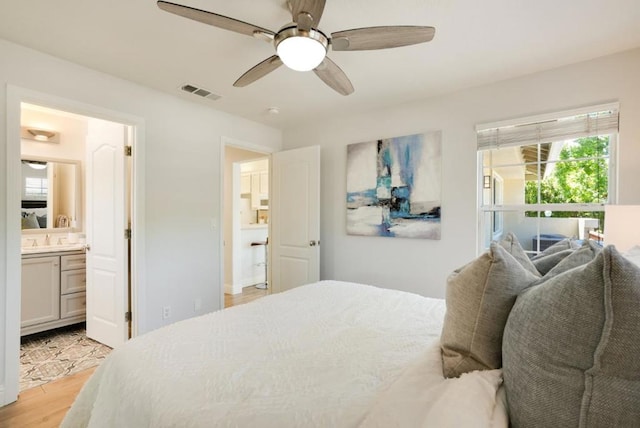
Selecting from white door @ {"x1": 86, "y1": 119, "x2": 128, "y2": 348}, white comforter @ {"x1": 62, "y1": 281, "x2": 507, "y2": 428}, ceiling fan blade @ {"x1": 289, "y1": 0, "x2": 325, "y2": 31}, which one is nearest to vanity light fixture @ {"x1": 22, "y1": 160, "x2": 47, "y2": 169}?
white door @ {"x1": 86, "y1": 119, "x2": 128, "y2": 348}

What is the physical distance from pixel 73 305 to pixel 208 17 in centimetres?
353

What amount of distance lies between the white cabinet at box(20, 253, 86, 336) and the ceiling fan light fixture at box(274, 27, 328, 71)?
3.38 meters

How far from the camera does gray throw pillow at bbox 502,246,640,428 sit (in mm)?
559

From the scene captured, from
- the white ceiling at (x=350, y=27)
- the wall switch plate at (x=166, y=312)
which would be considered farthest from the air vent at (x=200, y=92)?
the wall switch plate at (x=166, y=312)

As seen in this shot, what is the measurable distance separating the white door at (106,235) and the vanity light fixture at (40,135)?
0.97 metres

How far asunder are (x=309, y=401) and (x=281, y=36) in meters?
1.70

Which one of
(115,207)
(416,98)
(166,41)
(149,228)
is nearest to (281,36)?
(166,41)

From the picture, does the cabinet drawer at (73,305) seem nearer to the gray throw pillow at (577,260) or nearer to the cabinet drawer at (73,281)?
the cabinet drawer at (73,281)

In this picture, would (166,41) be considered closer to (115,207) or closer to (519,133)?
(115,207)

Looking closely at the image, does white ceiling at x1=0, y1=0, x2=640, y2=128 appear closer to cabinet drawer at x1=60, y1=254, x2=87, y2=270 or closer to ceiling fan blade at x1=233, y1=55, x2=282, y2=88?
ceiling fan blade at x1=233, y1=55, x2=282, y2=88

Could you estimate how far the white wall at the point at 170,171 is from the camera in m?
2.40

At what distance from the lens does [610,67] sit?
7.59 ft

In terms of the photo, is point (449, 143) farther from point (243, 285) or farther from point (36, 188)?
point (36, 188)

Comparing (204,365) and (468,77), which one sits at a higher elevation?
(468,77)
